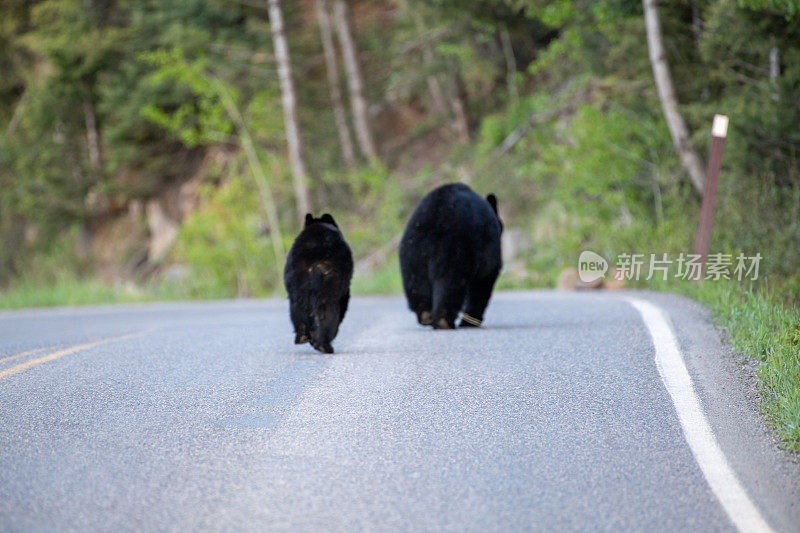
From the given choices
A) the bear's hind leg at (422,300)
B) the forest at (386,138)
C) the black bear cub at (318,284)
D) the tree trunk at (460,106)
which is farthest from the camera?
the tree trunk at (460,106)

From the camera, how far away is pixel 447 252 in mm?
8609

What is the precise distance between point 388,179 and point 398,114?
735 centimetres

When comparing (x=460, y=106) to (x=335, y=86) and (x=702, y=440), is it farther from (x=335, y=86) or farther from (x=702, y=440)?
(x=702, y=440)

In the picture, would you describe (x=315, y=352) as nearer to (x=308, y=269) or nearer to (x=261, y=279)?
(x=308, y=269)

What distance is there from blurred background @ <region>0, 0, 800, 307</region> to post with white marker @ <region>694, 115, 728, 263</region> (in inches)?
30.3

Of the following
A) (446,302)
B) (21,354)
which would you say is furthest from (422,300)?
(21,354)

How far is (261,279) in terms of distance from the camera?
21.2 metres

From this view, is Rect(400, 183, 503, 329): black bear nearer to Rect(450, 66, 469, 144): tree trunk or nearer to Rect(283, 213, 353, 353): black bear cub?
Rect(283, 213, 353, 353): black bear cub

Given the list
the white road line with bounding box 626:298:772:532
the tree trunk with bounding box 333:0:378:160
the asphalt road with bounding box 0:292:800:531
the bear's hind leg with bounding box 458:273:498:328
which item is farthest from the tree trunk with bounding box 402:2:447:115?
the white road line with bounding box 626:298:772:532

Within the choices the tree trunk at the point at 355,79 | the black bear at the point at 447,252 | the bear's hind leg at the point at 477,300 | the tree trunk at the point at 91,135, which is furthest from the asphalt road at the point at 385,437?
the tree trunk at the point at 91,135

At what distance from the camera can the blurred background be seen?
14.3m

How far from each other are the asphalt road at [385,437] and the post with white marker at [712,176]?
3.79 meters

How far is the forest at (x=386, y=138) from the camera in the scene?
13164 millimetres

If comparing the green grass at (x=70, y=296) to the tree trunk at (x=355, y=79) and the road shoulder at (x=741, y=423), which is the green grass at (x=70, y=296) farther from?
the road shoulder at (x=741, y=423)
